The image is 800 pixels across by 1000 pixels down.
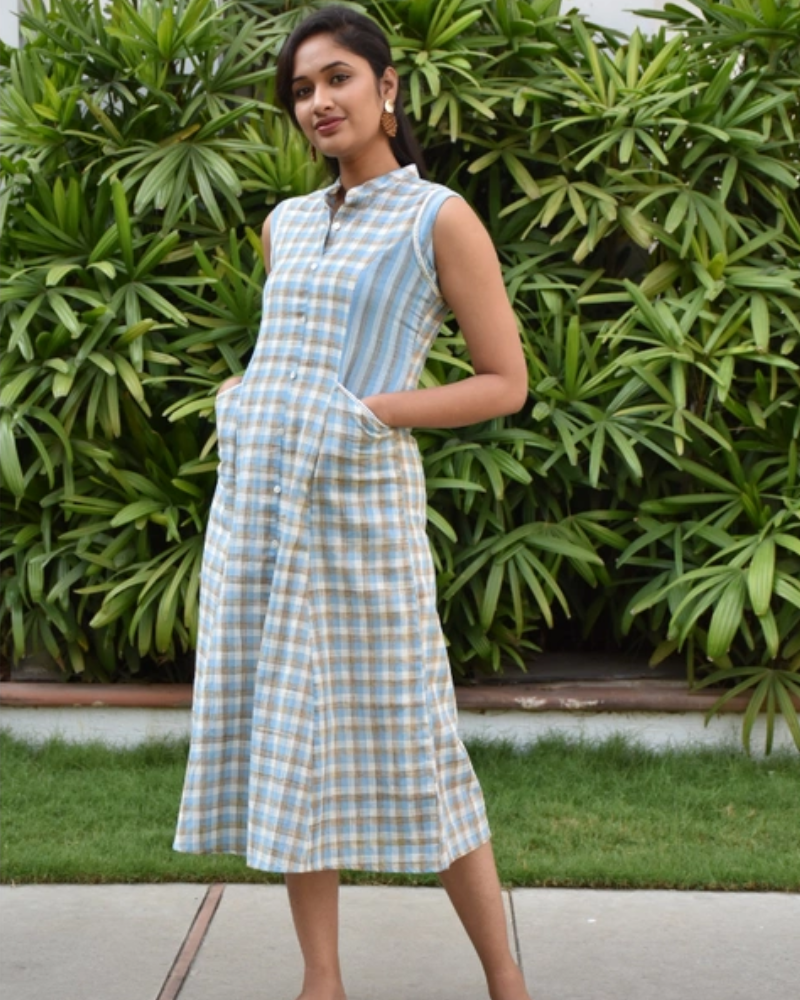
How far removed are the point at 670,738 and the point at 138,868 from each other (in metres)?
1.82

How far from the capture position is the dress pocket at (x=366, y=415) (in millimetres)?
2594

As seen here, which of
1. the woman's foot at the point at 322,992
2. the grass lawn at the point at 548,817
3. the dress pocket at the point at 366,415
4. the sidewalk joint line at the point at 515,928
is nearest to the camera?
the dress pocket at the point at 366,415

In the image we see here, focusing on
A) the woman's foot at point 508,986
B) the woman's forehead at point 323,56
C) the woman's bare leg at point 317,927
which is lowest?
the woman's foot at point 508,986

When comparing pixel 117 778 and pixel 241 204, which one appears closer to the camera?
pixel 117 778

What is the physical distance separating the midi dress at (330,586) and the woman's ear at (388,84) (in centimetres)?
14

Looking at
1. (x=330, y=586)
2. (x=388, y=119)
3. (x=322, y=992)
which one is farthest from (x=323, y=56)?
(x=322, y=992)

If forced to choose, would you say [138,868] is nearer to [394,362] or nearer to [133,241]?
[394,362]

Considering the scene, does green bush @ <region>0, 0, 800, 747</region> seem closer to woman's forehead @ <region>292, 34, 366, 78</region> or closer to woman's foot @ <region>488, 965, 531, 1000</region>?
woman's foot @ <region>488, 965, 531, 1000</region>

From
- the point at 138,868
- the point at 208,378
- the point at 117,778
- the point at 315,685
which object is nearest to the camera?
the point at 315,685

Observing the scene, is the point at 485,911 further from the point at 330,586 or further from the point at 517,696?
the point at 517,696

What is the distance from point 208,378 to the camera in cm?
494

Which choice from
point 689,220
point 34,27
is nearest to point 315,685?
point 689,220

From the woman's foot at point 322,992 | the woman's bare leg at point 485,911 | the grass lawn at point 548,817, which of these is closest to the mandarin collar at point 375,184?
the woman's bare leg at point 485,911

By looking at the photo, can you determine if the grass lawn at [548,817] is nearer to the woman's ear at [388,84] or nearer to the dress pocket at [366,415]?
the dress pocket at [366,415]
